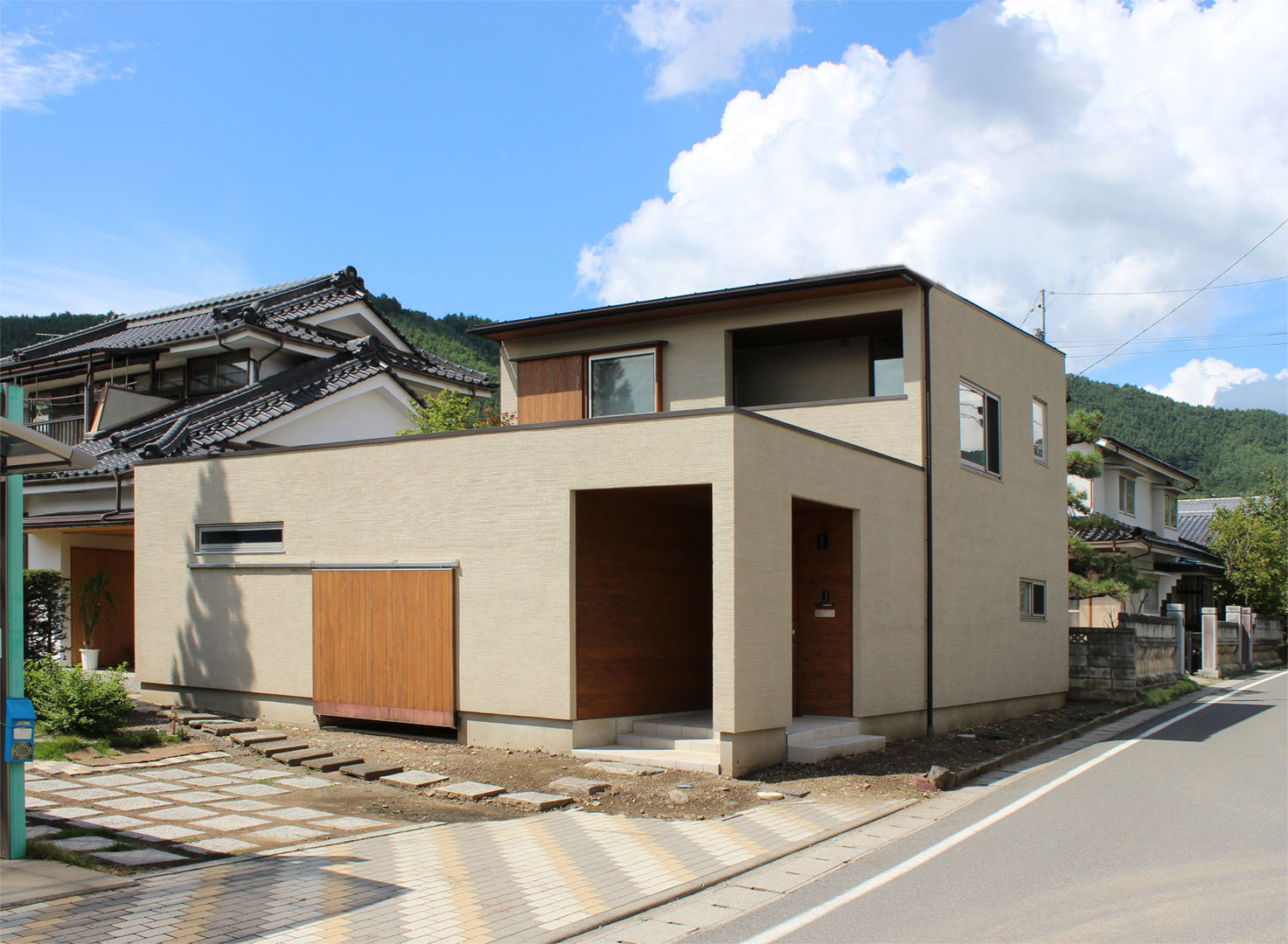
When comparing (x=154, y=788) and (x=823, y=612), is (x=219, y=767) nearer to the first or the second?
(x=154, y=788)

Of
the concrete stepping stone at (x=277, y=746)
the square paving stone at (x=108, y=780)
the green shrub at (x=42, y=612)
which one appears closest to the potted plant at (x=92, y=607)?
the green shrub at (x=42, y=612)

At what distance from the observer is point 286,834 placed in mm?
8008

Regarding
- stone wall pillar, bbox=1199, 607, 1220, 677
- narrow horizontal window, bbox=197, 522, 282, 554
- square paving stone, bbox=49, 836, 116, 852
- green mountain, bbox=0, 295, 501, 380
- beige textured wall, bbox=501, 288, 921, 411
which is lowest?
stone wall pillar, bbox=1199, 607, 1220, 677

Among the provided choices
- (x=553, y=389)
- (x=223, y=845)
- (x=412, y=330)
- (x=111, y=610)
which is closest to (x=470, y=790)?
(x=223, y=845)

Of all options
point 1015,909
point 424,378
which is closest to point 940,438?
point 1015,909

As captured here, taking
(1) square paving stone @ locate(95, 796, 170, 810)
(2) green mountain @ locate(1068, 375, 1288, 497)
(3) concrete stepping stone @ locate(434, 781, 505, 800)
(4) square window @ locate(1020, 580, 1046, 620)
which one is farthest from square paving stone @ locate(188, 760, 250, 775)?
(2) green mountain @ locate(1068, 375, 1288, 497)

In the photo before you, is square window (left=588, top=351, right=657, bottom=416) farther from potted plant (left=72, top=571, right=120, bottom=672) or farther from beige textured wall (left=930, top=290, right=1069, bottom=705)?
potted plant (left=72, top=571, right=120, bottom=672)

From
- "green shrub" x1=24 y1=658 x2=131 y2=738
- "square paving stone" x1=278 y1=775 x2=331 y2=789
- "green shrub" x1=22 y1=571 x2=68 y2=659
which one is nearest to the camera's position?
"square paving stone" x1=278 y1=775 x2=331 y2=789

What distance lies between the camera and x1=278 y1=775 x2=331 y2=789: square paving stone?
10.1m

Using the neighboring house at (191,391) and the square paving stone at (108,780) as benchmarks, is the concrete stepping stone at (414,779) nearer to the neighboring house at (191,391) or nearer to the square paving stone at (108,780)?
the square paving stone at (108,780)

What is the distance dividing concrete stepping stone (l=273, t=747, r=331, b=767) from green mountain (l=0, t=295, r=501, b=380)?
83.7 feet

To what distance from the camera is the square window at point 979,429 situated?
15.9 meters

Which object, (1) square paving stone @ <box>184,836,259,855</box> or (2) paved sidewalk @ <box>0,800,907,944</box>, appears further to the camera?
(1) square paving stone @ <box>184,836,259,855</box>

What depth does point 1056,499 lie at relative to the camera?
19.5 m
